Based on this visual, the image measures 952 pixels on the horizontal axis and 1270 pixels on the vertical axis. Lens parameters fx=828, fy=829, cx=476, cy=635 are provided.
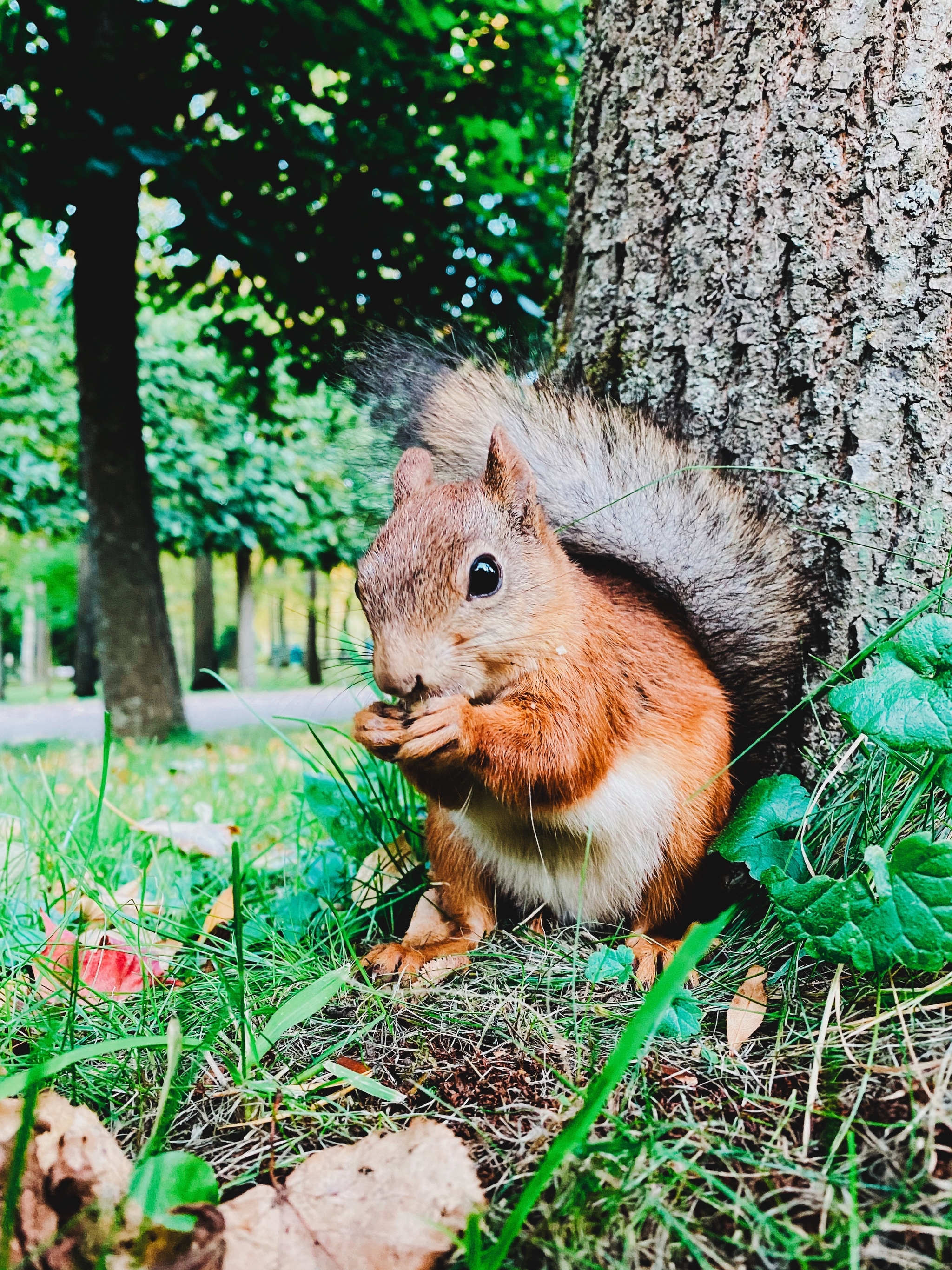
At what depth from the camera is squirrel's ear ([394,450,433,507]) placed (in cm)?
115

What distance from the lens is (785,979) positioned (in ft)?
3.04

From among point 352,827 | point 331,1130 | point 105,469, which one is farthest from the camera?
point 105,469

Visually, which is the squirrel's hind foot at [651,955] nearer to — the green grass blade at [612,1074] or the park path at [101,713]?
the green grass blade at [612,1074]

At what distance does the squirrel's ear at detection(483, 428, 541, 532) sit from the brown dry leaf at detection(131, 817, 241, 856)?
850mm

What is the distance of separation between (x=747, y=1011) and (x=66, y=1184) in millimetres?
648

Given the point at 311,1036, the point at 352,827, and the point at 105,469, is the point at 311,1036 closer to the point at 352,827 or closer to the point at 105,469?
the point at 352,827

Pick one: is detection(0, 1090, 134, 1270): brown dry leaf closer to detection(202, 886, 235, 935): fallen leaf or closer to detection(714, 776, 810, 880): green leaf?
detection(202, 886, 235, 935): fallen leaf

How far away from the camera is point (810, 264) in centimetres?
123

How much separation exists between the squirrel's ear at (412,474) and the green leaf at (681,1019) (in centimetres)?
71

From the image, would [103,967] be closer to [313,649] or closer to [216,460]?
[313,649]

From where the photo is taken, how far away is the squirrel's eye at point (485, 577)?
1023 mm

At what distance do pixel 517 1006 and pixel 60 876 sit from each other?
2.21 ft

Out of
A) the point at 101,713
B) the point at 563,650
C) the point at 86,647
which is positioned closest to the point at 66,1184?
the point at 563,650

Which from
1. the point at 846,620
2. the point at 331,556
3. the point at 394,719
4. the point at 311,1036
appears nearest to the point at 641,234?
the point at 846,620
